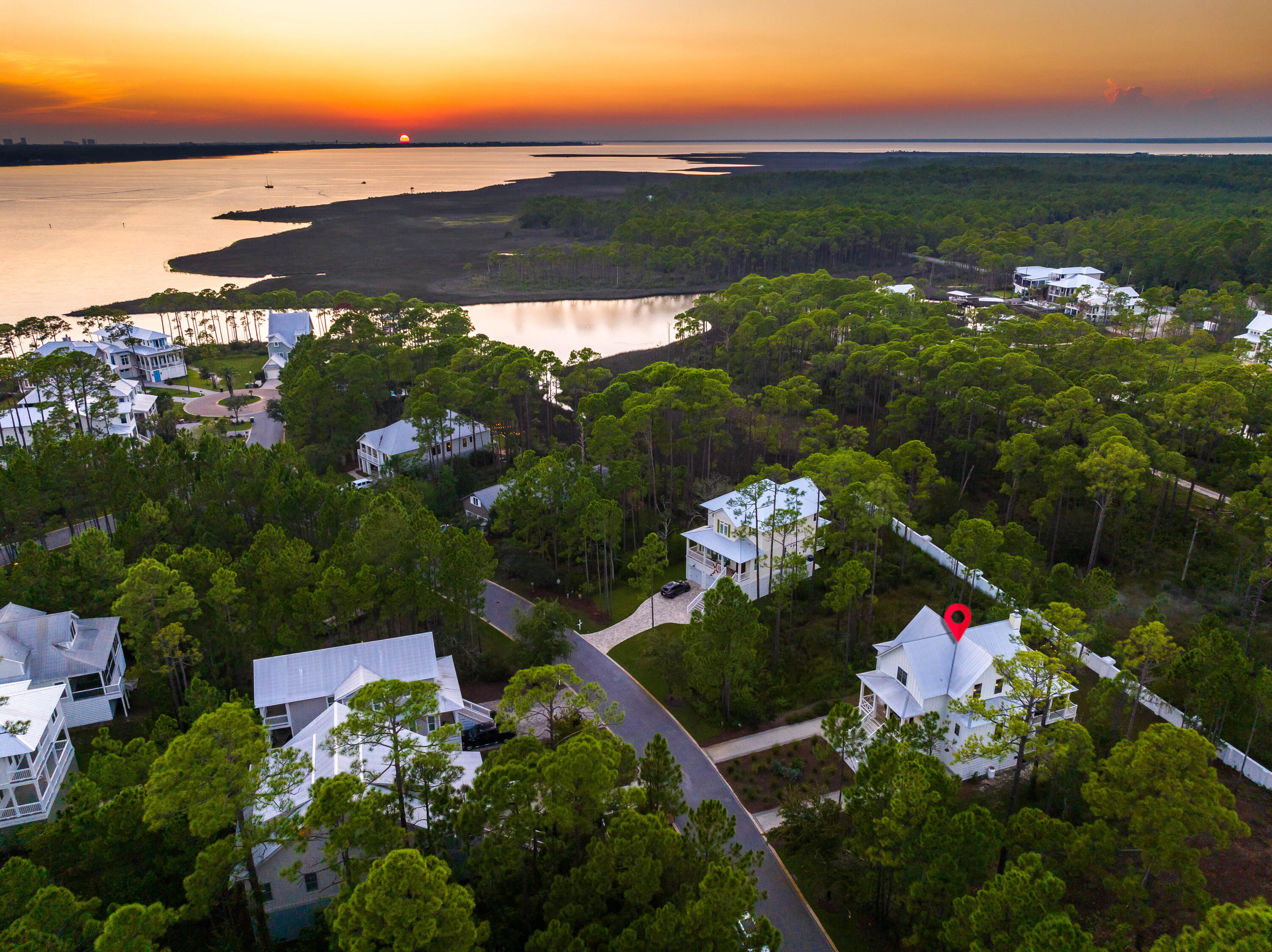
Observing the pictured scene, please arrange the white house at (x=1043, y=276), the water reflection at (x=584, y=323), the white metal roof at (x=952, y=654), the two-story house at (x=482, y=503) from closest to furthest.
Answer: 1. the white metal roof at (x=952, y=654)
2. the two-story house at (x=482, y=503)
3. the water reflection at (x=584, y=323)
4. the white house at (x=1043, y=276)

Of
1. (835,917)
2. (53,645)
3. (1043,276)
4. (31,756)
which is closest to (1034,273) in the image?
(1043,276)

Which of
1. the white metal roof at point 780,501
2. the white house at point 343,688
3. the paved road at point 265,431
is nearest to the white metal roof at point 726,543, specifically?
the white metal roof at point 780,501

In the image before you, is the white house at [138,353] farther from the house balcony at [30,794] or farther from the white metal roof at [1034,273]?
the white metal roof at [1034,273]

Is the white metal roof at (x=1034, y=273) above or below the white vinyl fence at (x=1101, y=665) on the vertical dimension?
above

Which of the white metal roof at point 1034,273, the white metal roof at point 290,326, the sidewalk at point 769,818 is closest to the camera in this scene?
the sidewalk at point 769,818

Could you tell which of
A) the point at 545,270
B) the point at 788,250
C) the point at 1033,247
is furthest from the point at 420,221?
the point at 1033,247

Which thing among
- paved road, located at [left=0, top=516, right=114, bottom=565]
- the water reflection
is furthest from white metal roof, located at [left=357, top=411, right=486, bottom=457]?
the water reflection

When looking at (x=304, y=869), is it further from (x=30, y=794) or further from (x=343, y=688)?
(x=30, y=794)

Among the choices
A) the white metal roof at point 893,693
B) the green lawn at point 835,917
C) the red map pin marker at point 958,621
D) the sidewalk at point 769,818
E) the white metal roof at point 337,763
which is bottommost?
the sidewalk at point 769,818
